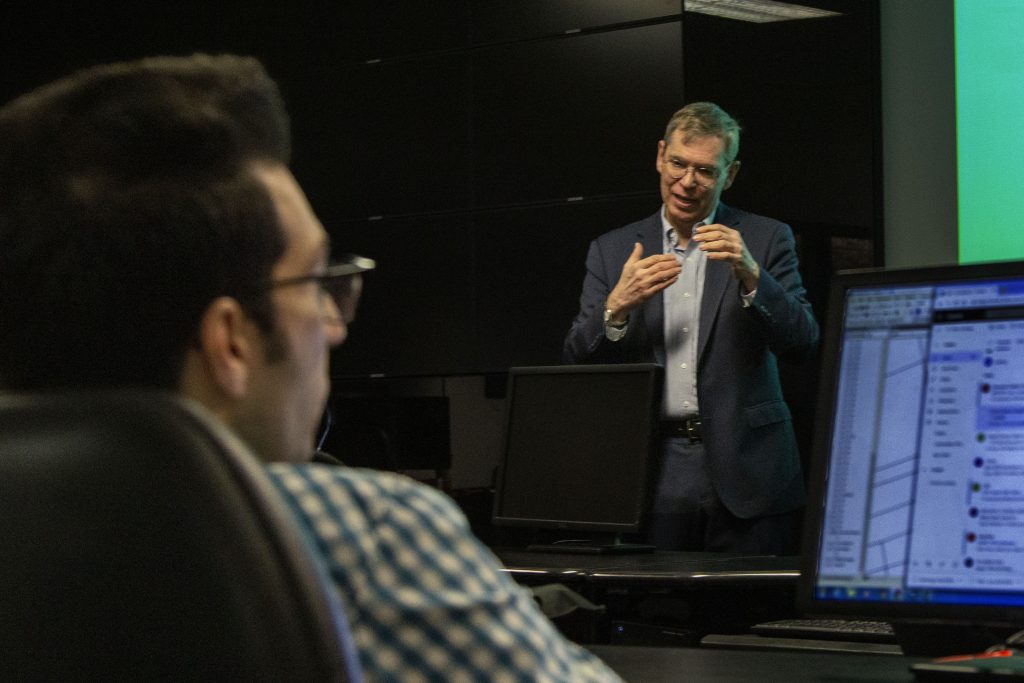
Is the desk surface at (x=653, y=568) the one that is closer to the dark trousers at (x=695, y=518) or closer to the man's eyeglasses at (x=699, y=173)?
the dark trousers at (x=695, y=518)

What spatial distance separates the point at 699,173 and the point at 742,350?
415 mm

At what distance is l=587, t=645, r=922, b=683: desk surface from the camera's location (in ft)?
4.43

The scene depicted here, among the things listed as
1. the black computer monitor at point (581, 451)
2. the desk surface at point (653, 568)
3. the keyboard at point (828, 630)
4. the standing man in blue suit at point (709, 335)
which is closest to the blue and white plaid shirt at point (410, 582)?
the keyboard at point (828, 630)

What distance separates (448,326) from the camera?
16.5 ft

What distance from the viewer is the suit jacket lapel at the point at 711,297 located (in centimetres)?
325

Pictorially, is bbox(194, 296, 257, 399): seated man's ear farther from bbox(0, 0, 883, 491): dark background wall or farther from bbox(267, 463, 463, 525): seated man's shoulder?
bbox(0, 0, 883, 491): dark background wall

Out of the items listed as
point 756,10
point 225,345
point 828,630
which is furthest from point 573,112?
point 225,345

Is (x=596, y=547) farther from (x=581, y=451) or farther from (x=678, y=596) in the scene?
(x=678, y=596)

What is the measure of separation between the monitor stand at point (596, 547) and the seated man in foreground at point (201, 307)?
1.66 m

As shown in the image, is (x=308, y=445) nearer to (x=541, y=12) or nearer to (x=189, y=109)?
(x=189, y=109)

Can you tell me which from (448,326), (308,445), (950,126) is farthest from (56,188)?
(448,326)

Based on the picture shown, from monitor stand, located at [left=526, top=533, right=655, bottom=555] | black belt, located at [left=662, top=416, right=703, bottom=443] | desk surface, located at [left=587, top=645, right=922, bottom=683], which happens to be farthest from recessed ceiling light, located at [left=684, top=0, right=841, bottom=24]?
desk surface, located at [left=587, top=645, right=922, bottom=683]

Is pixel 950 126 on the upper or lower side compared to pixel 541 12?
lower

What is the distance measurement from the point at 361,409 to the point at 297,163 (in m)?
0.95
